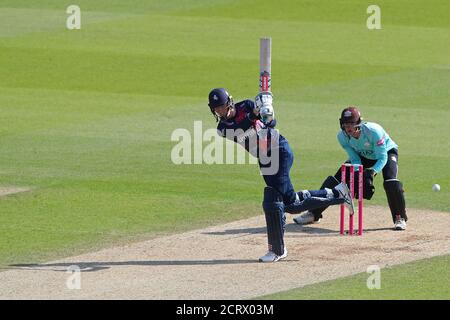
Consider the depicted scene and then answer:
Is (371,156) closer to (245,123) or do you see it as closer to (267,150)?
(267,150)

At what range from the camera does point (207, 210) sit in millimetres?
16359

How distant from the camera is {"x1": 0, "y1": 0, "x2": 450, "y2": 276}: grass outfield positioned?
1652 centimetres

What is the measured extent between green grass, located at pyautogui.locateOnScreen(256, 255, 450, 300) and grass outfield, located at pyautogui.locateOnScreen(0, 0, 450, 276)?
3.20 m

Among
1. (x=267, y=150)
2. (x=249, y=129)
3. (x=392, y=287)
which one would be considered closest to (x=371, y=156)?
(x=267, y=150)

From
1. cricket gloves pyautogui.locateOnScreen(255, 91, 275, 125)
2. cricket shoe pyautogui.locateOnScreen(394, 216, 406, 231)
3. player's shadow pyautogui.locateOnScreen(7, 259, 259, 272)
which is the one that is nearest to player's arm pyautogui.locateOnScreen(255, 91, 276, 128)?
cricket gloves pyautogui.locateOnScreen(255, 91, 275, 125)

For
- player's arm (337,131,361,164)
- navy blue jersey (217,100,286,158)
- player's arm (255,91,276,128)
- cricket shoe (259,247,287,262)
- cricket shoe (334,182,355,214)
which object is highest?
player's arm (255,91,276,128)

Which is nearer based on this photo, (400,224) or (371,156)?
(400,224)

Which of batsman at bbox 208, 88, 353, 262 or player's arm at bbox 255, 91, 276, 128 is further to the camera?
batsman at bbox 208, 88, 353, 262

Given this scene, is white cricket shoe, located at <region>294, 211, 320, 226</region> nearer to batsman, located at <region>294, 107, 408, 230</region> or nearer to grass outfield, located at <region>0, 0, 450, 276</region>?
batsman, located at <region>294, 107, 408, 230</region>

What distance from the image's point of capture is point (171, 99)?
82.0 feet

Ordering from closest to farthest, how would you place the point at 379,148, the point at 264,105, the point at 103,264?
the point at 264,105, the point at 103,264, the point at 379,148

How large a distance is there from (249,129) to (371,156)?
2.17 meters

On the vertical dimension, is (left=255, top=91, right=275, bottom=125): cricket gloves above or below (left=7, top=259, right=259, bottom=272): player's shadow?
above

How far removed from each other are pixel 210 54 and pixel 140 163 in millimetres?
9675
